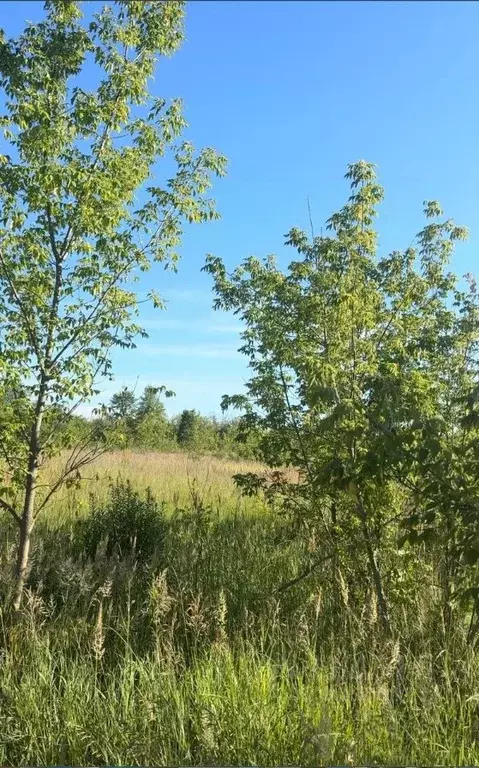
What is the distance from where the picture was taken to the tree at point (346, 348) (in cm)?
438

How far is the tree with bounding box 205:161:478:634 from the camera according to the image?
14.4 feet

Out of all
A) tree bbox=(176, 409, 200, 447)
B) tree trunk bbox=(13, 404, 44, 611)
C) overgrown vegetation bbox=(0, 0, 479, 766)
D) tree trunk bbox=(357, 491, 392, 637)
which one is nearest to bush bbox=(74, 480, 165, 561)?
overgrown vegetation bbox=(0, 0, 479, 766)

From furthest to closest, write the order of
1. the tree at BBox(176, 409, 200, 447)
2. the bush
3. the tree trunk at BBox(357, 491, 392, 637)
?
the tree at BBox(176, 409, 200, 447)
the bush
the tree trunk at BBox(357, 491, 392, 637)

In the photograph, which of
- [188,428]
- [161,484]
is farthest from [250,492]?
[188,428]

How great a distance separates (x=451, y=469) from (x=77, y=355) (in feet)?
9.37

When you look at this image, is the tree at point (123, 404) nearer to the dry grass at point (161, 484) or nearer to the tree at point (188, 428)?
the dry grass at point (161, 484)

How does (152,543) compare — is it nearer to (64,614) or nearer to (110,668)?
(64,614)

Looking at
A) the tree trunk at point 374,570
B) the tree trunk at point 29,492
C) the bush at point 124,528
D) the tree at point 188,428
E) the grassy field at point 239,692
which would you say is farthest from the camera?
the tree at point 188,428

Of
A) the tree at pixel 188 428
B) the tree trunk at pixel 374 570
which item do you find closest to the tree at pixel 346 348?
the tree trunk at pixel 374 570

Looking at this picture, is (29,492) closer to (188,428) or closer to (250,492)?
(250,492)

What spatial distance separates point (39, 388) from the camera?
4.63m

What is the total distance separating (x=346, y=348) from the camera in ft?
15.6

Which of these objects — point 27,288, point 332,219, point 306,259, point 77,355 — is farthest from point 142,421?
point 332,219

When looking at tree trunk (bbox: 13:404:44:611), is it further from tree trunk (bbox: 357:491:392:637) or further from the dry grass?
tree trunk (bbox: 357:491:392:637)
